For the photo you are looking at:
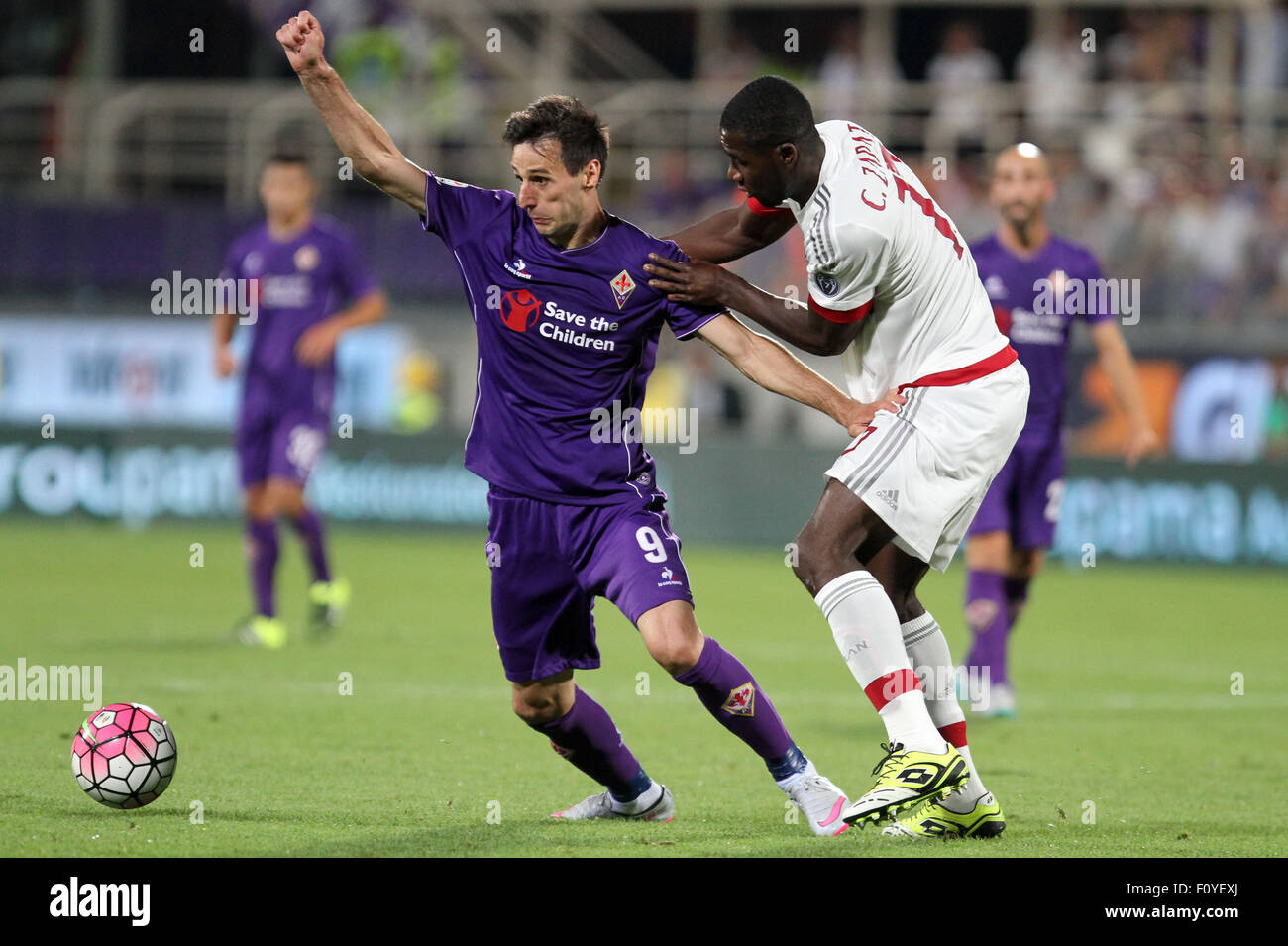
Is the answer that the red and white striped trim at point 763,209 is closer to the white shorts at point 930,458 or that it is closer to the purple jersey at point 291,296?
the white shorts at point 930,458

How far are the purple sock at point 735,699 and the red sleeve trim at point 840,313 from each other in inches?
43.3

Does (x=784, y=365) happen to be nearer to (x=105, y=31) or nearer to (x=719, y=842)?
(x=719, y=842)

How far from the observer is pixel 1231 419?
55.4 ft

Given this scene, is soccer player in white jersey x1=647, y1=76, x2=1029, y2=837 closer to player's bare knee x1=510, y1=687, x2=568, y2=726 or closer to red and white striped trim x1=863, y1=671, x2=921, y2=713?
red and white striped trim x1=863, y1=671, x2=921, y2=713

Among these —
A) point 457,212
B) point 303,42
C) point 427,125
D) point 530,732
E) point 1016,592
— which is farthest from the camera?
point 427,125

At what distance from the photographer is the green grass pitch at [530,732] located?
228 inches

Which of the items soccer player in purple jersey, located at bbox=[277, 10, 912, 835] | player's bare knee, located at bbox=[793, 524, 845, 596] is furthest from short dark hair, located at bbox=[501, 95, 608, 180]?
player's bare knee, located at bbox=[793, 524, 845, 596]

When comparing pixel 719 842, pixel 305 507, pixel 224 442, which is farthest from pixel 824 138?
pixel 224 442

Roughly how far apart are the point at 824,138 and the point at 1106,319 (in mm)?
4086

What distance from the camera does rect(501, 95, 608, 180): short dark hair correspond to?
5.82 meters

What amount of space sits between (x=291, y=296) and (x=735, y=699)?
22.1 ft

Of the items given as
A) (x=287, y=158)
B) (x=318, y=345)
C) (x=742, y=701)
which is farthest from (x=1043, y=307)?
(x=287, y=158)

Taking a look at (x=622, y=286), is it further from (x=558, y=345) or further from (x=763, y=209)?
(x=763, y=209)

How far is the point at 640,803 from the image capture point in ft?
20.4
